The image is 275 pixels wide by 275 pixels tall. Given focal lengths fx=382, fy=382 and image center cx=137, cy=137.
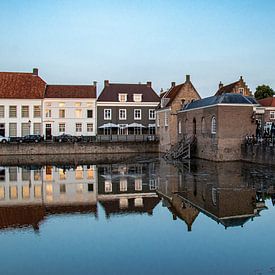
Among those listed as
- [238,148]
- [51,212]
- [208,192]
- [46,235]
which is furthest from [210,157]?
[46,235]

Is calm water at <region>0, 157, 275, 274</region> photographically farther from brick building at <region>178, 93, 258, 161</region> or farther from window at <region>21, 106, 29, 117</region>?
window at <region>21, 106, 29, 117</region>

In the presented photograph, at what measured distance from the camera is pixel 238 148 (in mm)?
30391

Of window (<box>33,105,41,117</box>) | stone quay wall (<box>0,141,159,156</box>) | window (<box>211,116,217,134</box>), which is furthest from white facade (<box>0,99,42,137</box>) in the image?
window (<box>211,116,217,134</box>)

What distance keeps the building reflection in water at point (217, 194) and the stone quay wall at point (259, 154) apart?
4.05 m

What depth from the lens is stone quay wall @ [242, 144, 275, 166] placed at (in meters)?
25.9

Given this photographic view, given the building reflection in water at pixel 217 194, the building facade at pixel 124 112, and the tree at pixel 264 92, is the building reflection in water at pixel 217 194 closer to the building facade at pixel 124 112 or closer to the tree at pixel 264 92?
the building facade at pixel 124 112

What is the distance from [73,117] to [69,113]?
72 centimetres

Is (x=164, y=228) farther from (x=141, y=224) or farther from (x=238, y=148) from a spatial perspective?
(x=238, y=148)

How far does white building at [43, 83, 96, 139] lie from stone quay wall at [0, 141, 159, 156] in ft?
22.2

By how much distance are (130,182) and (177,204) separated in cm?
577

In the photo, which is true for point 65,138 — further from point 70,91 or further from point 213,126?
point 213,126

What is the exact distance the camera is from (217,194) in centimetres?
1501

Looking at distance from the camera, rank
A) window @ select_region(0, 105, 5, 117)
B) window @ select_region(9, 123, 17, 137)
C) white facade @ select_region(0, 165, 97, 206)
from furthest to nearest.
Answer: window @ select_region(9, 123, 17, 137), window @ select_region(0, 105, 5, 117), white facade @ select_region(0, 165, 97, 206)

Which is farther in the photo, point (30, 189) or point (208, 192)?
point (30, 189)
